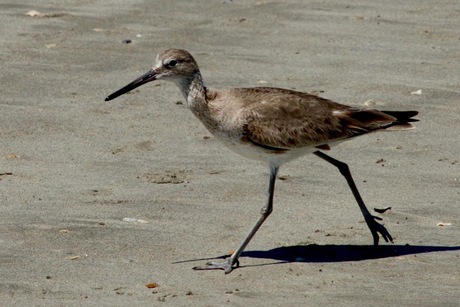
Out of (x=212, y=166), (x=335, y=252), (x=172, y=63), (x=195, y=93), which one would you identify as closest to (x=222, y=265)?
(x=335, y=252)

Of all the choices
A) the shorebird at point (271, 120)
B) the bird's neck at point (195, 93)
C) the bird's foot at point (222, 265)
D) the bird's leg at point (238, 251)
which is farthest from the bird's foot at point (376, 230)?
the bird's neck at point (195, 93)

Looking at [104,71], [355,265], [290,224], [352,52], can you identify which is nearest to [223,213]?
[290,224]

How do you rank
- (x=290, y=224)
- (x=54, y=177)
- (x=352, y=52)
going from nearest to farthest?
(x=290, y=224) < (x=54, y=177) < (x=352, y=52)

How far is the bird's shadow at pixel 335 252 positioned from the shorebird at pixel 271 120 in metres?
0.11

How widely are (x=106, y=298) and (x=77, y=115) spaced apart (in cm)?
396

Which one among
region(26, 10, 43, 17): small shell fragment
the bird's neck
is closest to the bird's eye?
the bird's neck

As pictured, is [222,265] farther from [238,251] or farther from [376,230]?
[376,230]

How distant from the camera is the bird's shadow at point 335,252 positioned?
8109mm

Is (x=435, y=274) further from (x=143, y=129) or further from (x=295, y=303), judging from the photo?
(x=143, y=129)

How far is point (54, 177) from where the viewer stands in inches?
375

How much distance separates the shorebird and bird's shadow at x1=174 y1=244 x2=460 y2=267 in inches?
4.5

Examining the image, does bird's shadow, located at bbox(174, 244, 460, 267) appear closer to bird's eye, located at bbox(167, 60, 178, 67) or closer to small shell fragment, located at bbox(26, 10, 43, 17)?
bird's eye, located at bbox(167, 60, 178, 67)

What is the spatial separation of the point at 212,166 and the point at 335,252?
202 cm

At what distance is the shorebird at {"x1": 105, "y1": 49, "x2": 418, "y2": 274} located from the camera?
27.2ft
